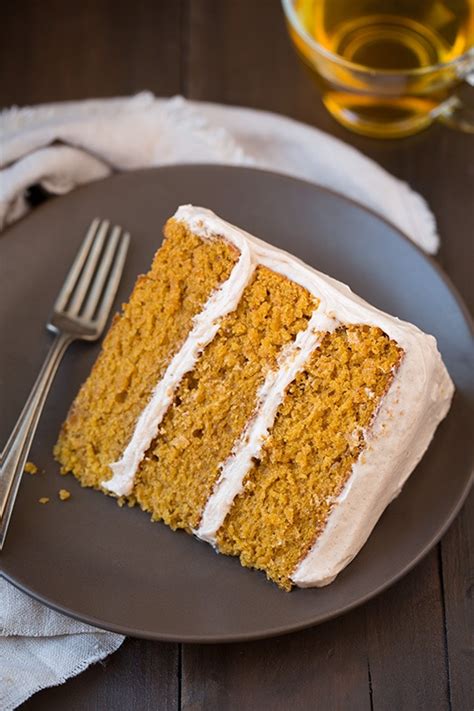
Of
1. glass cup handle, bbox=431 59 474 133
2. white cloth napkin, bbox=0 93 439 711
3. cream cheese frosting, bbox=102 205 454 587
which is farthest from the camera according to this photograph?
glass cup handle, bbox=431 59 474 133

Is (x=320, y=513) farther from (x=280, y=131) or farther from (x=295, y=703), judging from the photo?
(x=280, y=131)

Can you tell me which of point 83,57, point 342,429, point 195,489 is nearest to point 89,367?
point 195,489

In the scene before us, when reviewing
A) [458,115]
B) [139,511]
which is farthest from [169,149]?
[139,511]

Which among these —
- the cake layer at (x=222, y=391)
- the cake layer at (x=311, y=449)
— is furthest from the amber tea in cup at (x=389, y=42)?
the cake layer at (x=311, y=449)

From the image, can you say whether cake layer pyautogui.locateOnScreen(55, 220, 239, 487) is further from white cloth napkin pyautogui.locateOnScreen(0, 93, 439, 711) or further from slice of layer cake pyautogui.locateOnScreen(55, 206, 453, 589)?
white cloth napkin pyautogui.locateOnScreen(0, 93, 439, 711)

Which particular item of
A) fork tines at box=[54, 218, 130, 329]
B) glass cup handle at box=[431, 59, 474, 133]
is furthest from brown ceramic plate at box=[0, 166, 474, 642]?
glass cup handle at box=[431, 59, 474, 133]

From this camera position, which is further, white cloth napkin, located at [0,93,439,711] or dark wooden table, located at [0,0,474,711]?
white cloth napkin, located at [0,93,439,711]

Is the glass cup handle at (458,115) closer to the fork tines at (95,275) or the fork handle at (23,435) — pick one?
the fork tines at (95,275)

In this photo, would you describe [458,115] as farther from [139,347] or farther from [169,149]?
[139,347]

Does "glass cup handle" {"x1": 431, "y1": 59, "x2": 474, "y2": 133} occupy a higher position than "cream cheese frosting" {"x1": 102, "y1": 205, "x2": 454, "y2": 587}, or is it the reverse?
"glass cup handle" {"x1": 431, "y1": 59, "x2": 474, "y2": 133}
